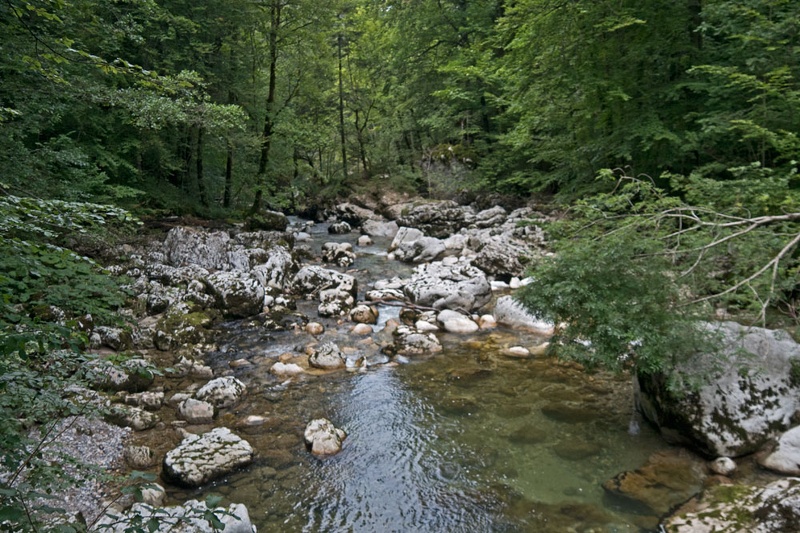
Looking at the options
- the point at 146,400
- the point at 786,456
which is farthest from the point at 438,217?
the point at 786,456

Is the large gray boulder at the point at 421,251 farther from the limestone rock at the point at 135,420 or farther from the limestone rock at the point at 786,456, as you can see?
the limestone rock at the point at 786,456

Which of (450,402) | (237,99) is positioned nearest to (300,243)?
(237,99)

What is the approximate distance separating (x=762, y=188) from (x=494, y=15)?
60.9 feet

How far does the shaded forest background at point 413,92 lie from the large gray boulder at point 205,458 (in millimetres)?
2770

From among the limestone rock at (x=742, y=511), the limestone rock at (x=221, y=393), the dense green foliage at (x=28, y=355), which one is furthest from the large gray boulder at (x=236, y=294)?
the limestone rock at (x=742, y=511)

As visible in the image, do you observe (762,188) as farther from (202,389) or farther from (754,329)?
(202,389)

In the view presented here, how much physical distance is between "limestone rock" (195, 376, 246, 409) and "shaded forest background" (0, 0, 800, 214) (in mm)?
3035

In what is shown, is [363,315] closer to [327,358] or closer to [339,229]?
[327,358]

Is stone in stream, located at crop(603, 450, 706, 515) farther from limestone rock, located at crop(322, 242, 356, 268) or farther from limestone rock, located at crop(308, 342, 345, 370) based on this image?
limestone rock, located at crop(322, 242, 356, 268)

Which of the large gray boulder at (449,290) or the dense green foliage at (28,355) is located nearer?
the dense green foliage at (28,355)

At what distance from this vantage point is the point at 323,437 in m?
4.91

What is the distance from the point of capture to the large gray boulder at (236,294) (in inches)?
348

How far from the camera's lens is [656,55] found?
30.0 ft

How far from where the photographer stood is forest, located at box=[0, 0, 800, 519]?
3432mm
